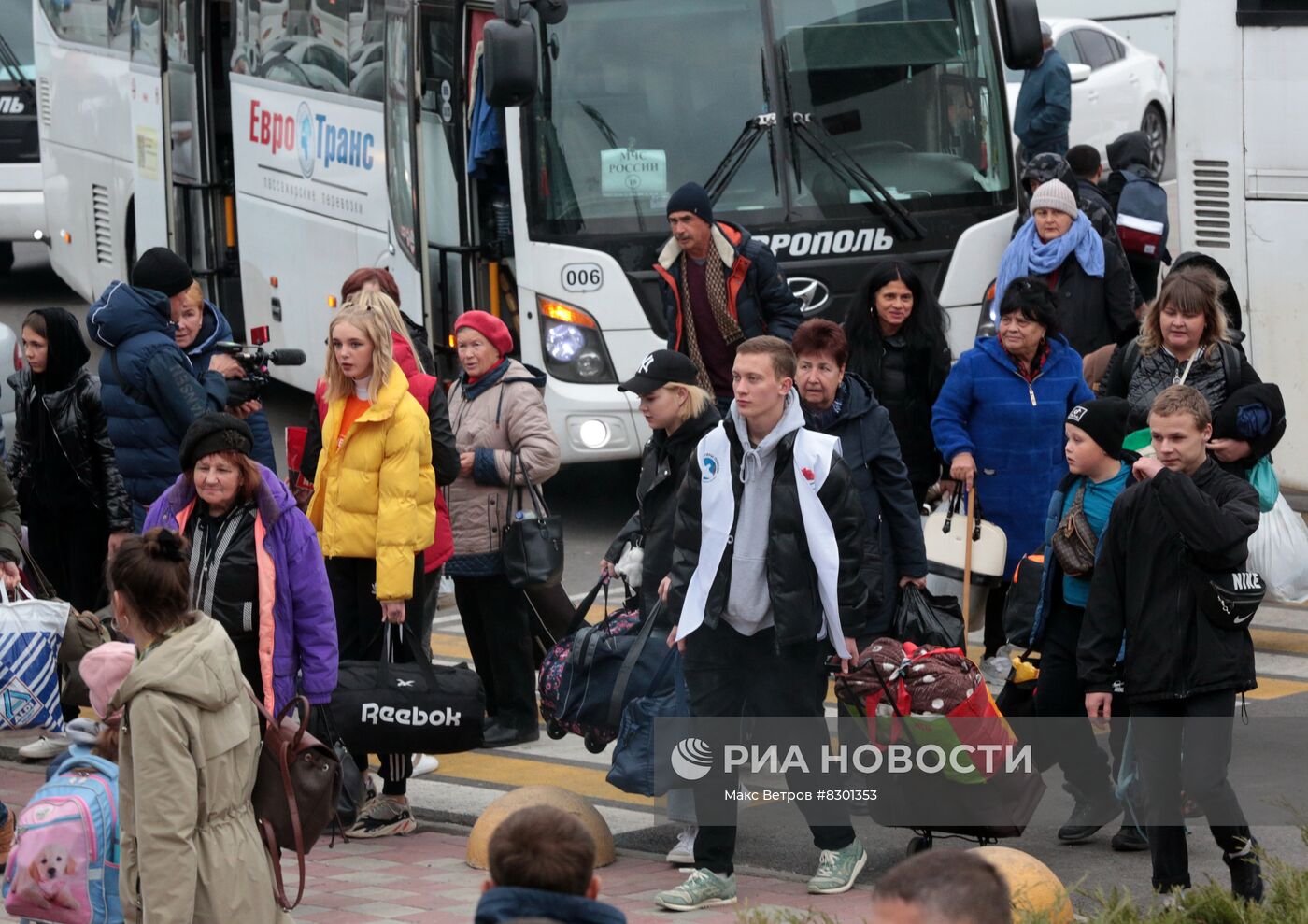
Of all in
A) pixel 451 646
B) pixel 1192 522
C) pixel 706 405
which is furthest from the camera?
pixel 451 646

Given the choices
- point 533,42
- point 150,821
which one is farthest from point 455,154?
point 150,821

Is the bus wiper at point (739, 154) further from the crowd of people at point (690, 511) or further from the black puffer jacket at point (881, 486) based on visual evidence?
the black puffer jacket at point (881, 486)

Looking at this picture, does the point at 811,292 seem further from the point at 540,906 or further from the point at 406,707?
the point at 540,906

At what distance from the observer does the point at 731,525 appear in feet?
21.5

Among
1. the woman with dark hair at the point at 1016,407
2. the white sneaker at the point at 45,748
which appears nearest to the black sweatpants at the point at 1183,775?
the woman with dark hair at the point at 1016,407

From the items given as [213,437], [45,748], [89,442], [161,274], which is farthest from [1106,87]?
[213,437]

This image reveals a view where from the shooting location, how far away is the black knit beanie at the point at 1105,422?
702 cm

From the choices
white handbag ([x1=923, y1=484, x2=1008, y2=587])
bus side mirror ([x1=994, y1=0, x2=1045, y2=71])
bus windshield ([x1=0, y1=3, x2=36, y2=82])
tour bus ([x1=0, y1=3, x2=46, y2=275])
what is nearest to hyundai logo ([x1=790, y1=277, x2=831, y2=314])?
bus side mirror ([x1=994, y1=0, x2=1045, y2=71])

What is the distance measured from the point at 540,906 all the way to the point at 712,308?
6850 millimetres

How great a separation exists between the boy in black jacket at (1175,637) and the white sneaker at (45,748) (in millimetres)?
4622

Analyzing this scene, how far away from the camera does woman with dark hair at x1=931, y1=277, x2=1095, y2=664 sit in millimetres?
8703

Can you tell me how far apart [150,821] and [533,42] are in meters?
7.11

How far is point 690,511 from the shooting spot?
6664 mm

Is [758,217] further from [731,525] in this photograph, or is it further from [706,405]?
[731,525]
